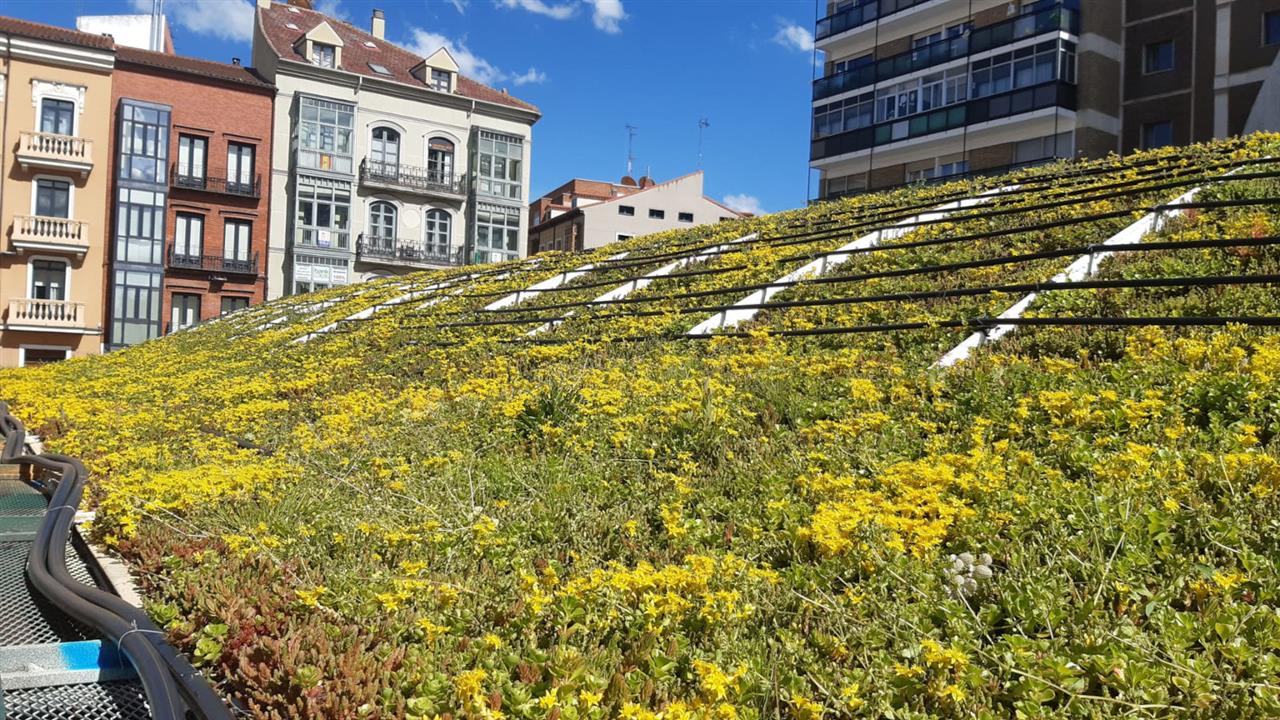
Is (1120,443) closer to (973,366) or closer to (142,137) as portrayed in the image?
(973,366)

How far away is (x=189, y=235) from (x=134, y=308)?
3.96m

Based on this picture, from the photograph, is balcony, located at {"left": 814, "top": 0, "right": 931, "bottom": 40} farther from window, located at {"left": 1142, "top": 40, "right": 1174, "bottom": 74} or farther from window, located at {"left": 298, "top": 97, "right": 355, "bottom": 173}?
window, located at {"left": 298, "top": 97, "right": 355, "bottom": 173}

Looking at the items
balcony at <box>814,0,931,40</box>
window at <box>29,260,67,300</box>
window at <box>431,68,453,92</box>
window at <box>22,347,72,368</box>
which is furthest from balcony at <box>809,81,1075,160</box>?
window at <box>22,347,72,368</box>

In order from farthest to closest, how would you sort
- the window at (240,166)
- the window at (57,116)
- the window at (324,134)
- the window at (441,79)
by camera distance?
the window at (441,79)
the window at (324,134)
the window at (240,166)
the window at (57,116)

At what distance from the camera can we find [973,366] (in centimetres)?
643

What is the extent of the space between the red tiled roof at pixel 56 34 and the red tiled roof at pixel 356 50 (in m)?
7.12

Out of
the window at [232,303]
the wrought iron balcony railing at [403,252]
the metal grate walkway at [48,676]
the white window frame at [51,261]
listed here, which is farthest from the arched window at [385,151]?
the metal grate walkway at [48,676]

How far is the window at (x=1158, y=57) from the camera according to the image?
3138 centimetres

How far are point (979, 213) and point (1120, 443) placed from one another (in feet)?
28.5

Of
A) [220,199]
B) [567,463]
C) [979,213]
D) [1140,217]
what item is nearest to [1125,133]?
[979,213]

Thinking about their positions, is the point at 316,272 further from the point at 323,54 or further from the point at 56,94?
the point at 56,94

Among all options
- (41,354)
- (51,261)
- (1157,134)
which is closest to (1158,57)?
(1157,134)

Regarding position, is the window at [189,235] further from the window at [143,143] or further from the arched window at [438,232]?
the arched window at [438,232]

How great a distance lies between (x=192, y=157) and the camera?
3788cm
